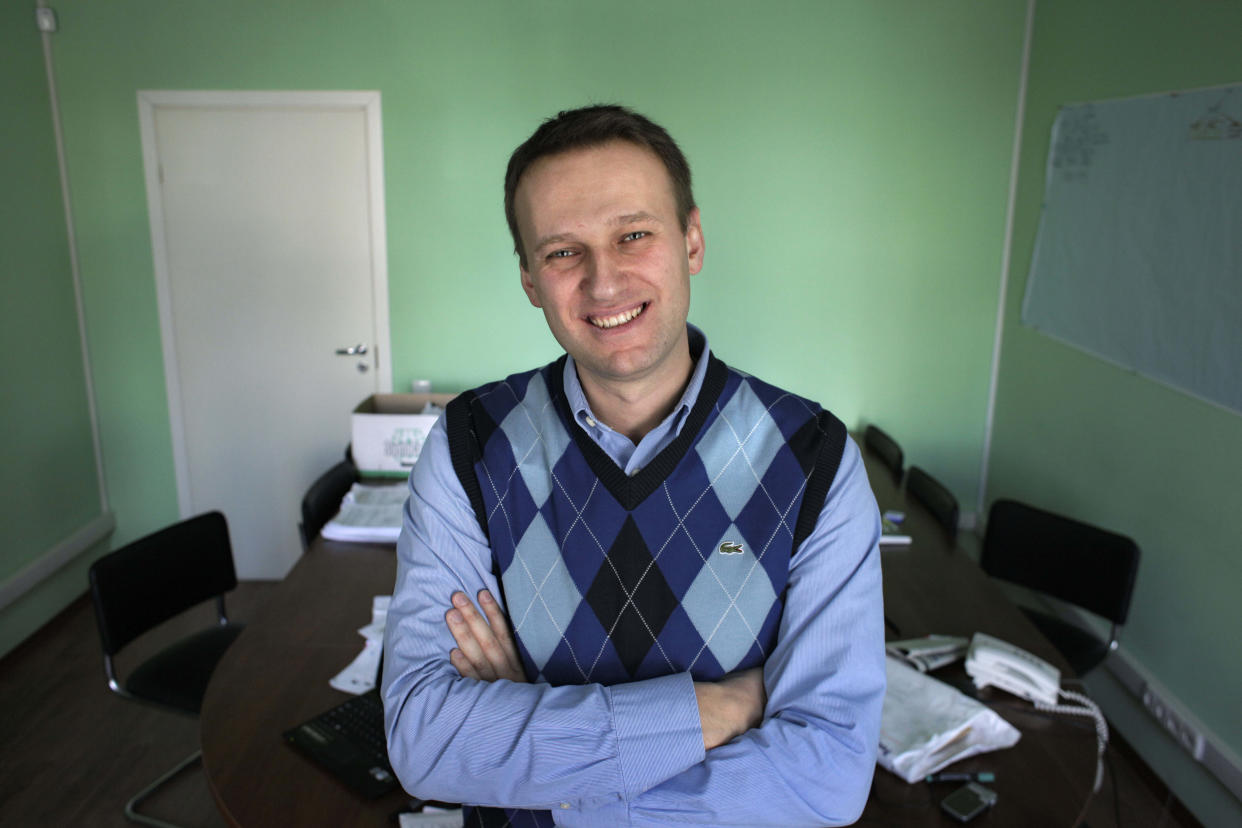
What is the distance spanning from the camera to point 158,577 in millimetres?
2598

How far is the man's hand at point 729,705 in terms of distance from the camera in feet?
3.69

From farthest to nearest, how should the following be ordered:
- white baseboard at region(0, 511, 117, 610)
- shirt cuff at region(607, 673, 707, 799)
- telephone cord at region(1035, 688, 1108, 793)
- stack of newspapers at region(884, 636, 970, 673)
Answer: white baseboard at region(0, 511, 117, 610), stack of newspapers at region(884, 636, 970, 673), telephone cord at region(1035, 688, 1108, 793), shirt cuff at region(607, 673, 707, 799)

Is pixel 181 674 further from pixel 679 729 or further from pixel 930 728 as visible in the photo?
pixel 930 728

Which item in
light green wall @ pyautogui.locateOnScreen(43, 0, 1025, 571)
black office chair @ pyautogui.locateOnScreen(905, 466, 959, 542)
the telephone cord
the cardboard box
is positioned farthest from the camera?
light green wall @ pyautogui.locateOnScreen(43, 0, 1025, 571)

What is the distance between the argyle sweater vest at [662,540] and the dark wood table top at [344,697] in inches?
18.3

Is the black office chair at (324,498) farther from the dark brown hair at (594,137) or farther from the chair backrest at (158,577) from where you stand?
the dark brown hair at (594,137)

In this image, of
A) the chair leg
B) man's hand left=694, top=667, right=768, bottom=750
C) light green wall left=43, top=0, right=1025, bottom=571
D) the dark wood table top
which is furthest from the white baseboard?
man's hand left=694, top=667, right=768, bottom=750

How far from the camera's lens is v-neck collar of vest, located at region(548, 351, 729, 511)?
1.20 metres

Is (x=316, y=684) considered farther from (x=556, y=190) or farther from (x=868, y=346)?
(x=868, y=346)

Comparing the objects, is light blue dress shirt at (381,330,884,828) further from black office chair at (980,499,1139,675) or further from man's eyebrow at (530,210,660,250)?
black office chair at (980,499,1139,675)

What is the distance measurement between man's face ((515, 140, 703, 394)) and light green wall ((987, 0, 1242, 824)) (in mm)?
2205

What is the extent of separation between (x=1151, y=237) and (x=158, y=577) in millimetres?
3493

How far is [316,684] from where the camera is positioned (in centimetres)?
183

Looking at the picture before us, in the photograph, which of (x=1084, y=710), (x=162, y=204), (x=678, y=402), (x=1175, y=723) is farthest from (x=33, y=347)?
(x=1175, y=723)
